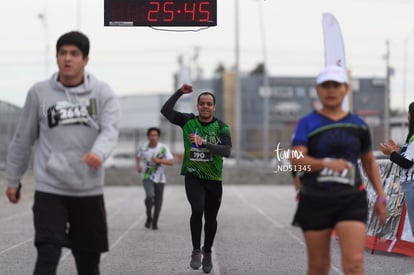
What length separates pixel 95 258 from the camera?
5.99 metres

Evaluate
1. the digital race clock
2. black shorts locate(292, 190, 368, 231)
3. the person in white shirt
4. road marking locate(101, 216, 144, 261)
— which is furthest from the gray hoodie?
the person in white shirt

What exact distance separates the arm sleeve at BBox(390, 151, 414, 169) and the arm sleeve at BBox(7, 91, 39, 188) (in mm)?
4497

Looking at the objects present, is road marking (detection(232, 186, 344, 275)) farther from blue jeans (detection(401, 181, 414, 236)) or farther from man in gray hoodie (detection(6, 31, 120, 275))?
man in gray hoodie (detection(6, 31, 120, 275))

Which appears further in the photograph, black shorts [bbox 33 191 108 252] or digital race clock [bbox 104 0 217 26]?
digital race clock [bbox 104 0 217 26]

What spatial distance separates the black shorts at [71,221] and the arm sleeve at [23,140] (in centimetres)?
26

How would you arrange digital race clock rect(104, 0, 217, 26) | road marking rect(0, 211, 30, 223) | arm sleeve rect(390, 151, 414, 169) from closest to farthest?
arm sleeve rect(390, 151, 414, 169), digital race clock rect(104, 0, 217, 26), road marking rect(0, 211, 30, 223)

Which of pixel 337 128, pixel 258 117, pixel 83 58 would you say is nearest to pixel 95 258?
pixel 83 58

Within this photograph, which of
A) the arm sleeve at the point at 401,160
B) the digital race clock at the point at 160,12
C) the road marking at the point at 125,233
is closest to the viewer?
the arm sleeve at the point at 401,160

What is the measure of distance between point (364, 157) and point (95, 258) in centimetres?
205

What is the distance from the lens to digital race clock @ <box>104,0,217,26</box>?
10.3 m

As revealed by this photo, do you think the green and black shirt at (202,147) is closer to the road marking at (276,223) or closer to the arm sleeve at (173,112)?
the arm sleeve at (173,112)

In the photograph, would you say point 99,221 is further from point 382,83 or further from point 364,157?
point 382,83

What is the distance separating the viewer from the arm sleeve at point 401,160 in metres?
9.18

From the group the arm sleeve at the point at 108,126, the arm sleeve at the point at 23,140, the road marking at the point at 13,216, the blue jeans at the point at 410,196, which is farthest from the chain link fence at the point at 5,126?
the arm sleeve at the point at 108,126
